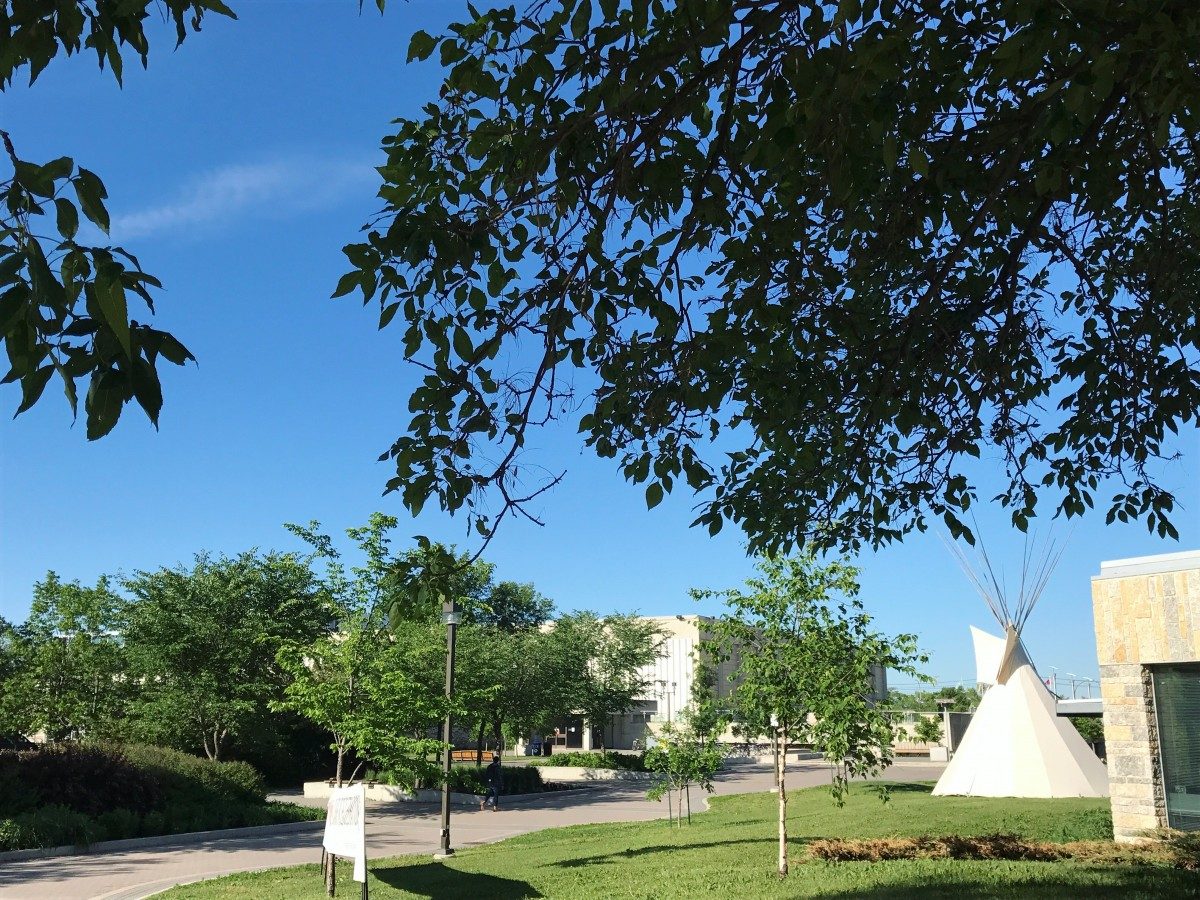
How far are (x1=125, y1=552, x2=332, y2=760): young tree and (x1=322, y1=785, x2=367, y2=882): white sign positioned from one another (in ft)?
65.4

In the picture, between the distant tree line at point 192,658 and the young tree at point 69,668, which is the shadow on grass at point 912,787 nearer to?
the distant tree line at point 192,658

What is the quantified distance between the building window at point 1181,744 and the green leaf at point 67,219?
1545 centimetres

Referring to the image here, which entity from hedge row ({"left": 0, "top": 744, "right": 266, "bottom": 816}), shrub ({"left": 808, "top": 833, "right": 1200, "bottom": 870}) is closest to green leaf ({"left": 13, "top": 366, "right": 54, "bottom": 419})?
shrub ({"left": 808, "top": 833, "right": 1200, "bottom": 870})

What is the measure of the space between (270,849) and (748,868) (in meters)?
11.7

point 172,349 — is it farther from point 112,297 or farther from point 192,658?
point 192,658

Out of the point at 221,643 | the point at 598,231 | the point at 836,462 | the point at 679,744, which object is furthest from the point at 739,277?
the point at 221,643

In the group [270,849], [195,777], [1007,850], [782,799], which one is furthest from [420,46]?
[195,777]

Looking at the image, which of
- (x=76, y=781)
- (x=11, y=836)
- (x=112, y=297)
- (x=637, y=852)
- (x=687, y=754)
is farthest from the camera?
(x=76, y=781)

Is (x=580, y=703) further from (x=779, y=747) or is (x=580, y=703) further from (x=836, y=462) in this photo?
(x=836, y=462)

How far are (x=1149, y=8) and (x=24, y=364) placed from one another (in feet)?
17.8

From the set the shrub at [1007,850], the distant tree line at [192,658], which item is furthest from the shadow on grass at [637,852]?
the distant tree line at [192,658]

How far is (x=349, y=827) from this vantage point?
→ 437 inches

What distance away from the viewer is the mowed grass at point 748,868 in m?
11.0

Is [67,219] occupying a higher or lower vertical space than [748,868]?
higher
